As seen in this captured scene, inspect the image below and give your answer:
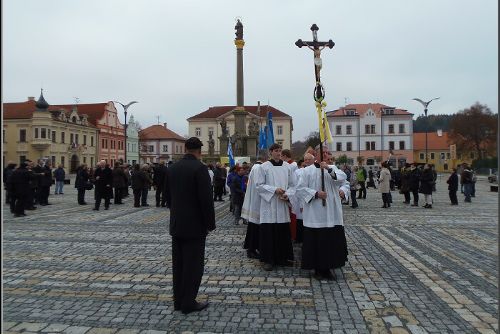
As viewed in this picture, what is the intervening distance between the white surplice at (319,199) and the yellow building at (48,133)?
49939mm

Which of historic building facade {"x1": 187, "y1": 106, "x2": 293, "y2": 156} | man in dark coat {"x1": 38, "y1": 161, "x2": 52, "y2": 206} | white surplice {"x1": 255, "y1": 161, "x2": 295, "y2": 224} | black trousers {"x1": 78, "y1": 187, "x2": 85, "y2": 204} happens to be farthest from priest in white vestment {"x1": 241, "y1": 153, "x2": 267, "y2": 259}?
historic building facade {"x1": 187, "y1": 106, "x2": 293, "y2": 156}

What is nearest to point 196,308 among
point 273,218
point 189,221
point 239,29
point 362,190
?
point 189,221

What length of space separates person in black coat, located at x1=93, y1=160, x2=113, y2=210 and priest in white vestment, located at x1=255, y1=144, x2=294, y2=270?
1065 cm

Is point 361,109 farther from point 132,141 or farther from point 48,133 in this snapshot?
point 48,133

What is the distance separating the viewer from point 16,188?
14547 millimetres

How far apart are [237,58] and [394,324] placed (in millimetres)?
33611

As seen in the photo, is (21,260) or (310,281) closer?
(310,281)

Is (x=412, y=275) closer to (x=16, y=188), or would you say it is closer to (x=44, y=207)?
(x=16, y=188)

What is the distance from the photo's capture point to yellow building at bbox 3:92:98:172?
55.2 m

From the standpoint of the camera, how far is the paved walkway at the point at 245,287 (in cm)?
464

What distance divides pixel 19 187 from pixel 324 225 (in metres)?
11.9

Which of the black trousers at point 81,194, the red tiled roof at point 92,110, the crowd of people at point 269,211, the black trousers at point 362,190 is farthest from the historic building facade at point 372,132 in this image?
the crowd of people at point 269,211

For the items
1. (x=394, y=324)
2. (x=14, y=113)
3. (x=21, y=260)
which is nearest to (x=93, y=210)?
(x=21, y=260)

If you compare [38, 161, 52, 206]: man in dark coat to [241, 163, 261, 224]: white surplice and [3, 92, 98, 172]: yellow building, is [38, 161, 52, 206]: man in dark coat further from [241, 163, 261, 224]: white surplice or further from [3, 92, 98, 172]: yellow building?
[3, 92, 98, 172]: yellow building
